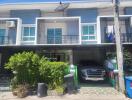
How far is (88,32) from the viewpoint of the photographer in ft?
81.1

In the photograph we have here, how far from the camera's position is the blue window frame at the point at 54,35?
24625mm

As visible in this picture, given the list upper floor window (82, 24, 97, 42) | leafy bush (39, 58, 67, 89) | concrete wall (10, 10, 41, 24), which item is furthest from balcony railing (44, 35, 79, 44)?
leafy bush (39, 58, 67, 89)

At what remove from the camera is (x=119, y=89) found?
1545 cm

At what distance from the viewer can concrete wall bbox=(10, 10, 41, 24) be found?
2536cm

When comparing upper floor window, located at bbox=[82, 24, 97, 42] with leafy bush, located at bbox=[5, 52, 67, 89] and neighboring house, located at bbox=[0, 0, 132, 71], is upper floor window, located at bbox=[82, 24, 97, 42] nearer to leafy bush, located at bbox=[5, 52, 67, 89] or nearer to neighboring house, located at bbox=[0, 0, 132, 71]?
neighboring house, located at bbox=[0, 0, 132, 71]

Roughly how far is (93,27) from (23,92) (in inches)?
490

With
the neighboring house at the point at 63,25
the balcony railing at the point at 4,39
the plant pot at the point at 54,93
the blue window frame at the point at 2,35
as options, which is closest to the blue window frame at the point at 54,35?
the neighboring house at the point at 63,25

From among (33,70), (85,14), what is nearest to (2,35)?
(85,14)

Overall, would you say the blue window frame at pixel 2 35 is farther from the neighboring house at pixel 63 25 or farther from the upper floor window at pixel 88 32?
the upper floor window at pixel 88 32

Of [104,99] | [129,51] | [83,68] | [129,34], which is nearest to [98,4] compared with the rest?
[129,34]

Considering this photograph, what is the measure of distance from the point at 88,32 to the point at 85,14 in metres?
1.96

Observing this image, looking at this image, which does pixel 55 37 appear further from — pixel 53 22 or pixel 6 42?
pixel 6 42

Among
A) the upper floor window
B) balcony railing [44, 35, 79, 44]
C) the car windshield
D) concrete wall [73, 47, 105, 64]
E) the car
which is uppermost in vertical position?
the upper floor window

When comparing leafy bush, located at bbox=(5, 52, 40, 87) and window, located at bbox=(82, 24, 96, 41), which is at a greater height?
window, located at bbox=(82, 24, 96, 41)
